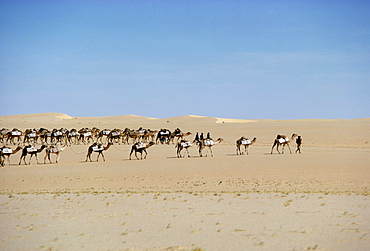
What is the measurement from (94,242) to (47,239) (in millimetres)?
1076

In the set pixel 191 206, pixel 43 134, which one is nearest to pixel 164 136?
pixel 43 134

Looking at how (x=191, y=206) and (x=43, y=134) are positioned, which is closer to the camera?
(x=191, y=206)

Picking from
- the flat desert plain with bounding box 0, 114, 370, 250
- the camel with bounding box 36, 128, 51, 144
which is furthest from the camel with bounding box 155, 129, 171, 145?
the flat desert plain with bounding box 0, 114, 370, 250

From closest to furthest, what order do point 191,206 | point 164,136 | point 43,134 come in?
1. point 191,206
2. point 164,136
3. point 43,134

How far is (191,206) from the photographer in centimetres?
1338

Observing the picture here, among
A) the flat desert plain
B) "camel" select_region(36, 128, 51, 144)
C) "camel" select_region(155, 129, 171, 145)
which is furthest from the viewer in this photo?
"camel" select_region(155, 129, 171, 145)

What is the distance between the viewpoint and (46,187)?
20000mm

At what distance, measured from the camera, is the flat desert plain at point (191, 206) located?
9414mm

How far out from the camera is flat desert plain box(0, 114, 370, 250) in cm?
941

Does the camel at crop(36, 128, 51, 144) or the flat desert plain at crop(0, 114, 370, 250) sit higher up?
the camel at crop(36, 128, 51, 144)

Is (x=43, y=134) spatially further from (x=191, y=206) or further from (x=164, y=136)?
(x=191, y=206)

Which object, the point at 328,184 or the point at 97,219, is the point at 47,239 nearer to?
the point at 97,219

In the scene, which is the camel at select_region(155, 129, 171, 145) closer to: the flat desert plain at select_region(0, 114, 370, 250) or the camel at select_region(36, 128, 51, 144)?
the camel at select_region(36, 128, 51, 144)

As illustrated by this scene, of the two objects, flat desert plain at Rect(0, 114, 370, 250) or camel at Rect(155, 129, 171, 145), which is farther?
camel at Rect(155, 129, 171, 145)
